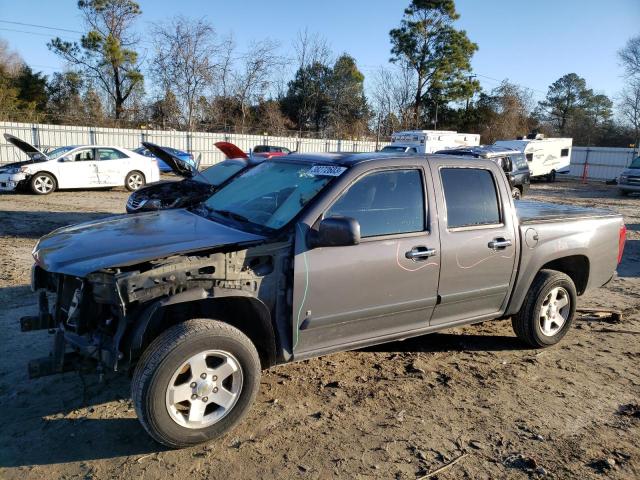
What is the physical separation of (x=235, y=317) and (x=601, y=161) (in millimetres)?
36070

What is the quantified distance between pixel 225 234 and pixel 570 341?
3.74 m

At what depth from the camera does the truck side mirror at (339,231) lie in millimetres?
3143

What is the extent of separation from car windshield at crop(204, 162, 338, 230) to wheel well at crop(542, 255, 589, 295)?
8.68 feet

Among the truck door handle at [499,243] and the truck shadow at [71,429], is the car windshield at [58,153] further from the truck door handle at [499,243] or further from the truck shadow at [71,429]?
the truck door handle at [499,243]

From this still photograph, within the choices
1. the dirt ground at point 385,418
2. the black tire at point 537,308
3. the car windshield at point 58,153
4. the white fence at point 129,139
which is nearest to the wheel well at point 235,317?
the dirt ground at point 385,418

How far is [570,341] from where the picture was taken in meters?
5.07

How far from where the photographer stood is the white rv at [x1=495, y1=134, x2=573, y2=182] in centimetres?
2655

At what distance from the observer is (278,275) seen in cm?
328

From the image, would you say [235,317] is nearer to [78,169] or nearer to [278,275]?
[278,275]

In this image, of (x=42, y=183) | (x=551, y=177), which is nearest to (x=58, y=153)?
(x=42, y=183)

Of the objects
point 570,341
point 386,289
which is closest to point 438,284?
point 386,289

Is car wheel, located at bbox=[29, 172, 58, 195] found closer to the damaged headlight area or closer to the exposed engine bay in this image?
the exposed engine bay

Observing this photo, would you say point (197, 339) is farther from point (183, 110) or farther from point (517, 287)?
point (183, 110)

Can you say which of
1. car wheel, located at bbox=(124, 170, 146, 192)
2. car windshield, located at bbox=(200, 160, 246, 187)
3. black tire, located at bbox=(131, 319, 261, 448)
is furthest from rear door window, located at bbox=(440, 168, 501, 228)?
car wheel, located at bbox=(124, 170, 146, 192)
